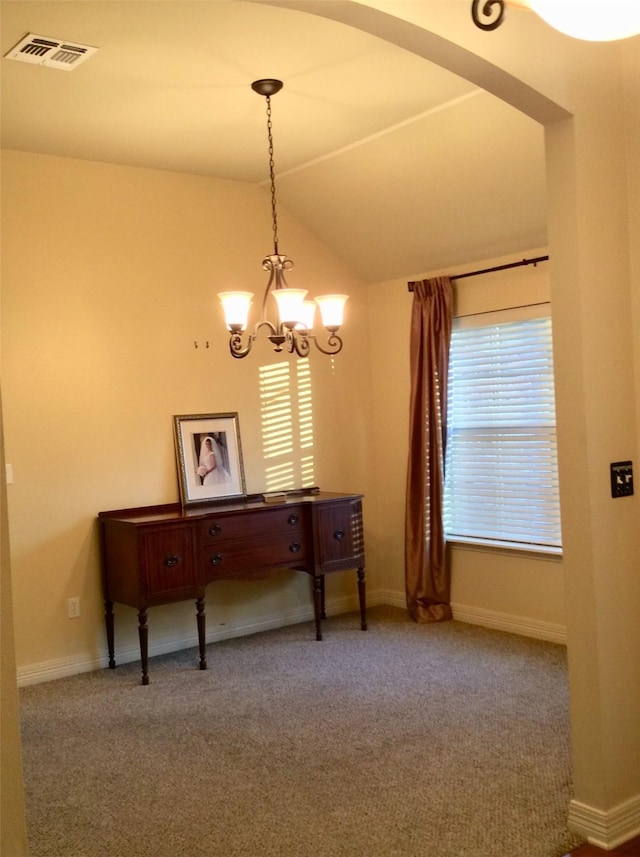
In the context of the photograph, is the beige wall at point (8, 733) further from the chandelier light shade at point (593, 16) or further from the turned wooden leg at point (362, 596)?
the turned wooden leg at point (362, 596)

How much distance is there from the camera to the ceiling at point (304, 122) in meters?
3.19

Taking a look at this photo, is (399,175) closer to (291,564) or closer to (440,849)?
(291,564)

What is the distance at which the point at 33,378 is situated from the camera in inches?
174

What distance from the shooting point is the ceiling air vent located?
321 cm

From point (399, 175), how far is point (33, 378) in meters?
2.24

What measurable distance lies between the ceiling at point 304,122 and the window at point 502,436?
524mm

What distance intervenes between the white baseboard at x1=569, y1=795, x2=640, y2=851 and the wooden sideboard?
90.8 inches

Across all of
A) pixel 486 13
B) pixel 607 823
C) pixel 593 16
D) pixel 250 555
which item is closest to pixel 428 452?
pixel 250 555

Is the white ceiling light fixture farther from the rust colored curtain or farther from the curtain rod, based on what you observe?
the rust colored curtain

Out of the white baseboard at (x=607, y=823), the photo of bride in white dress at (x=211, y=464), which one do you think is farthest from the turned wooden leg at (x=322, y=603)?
the white baseboard at (x=607, y=823)

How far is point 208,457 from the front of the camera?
5.00m

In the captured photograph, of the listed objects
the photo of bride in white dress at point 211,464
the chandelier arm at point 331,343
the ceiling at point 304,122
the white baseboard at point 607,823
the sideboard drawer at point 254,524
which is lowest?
the white baseboard at point 607,823

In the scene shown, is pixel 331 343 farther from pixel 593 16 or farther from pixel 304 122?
pixel 593 16

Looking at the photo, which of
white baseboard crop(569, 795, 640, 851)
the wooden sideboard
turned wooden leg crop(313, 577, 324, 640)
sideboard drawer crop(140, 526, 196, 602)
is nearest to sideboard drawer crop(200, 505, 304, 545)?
the wooden sideboard
